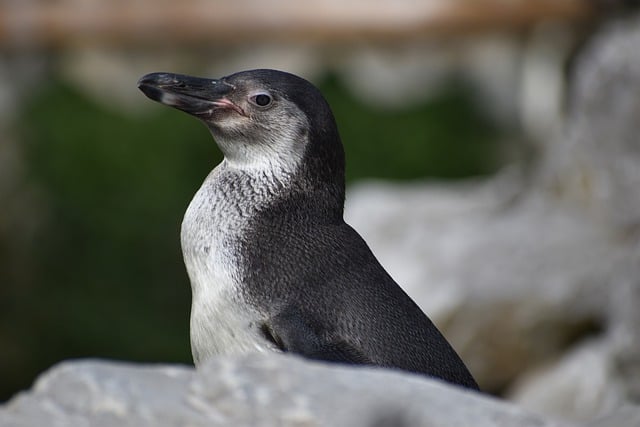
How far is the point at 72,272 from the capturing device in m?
8.05

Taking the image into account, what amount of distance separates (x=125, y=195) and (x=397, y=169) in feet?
6.59

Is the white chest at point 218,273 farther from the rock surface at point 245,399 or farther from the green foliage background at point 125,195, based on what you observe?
the green foliage background at point 125,195

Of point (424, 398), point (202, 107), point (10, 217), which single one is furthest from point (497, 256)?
point (10, 217)

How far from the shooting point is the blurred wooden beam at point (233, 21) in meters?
8.96

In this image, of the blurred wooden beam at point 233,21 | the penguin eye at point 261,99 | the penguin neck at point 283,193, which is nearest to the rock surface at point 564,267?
the penguin neck at point 283,193

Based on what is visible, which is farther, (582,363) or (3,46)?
(3,46)

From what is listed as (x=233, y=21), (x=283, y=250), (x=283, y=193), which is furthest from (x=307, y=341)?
(x=233, y=21)

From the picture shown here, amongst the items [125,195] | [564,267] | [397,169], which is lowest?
[564,267]

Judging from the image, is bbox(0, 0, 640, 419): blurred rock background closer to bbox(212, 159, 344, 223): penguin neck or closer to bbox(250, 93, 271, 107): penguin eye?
bbox(212, 159, 344, 223): penguin neck

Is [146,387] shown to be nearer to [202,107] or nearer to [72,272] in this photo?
[202,107]

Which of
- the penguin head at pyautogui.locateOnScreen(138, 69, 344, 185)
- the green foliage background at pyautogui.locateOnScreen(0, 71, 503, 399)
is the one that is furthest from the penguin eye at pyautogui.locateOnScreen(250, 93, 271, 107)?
the green foliage background at pyautogui.locateOnScreen(0, 71, 503, 399)

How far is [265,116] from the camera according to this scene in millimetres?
3141

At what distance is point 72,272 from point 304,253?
5.36 metres

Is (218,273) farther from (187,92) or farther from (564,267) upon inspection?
(564,267)
